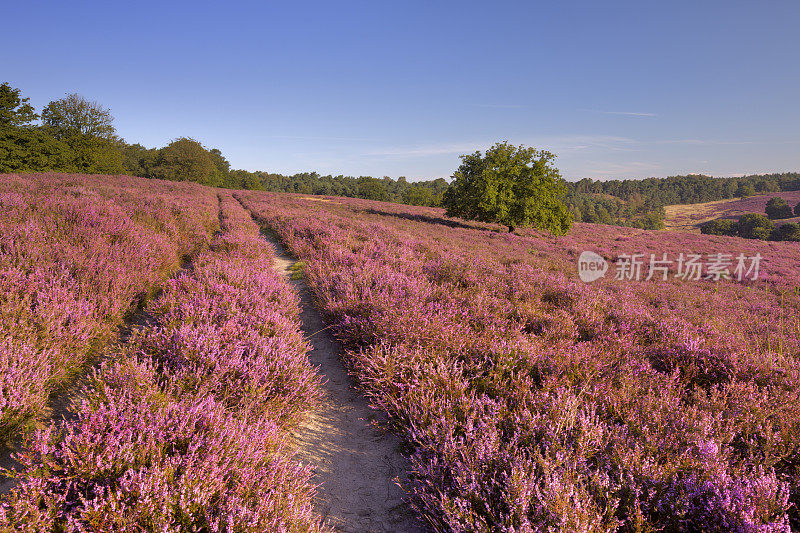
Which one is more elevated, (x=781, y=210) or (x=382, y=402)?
(x=781, y=210)

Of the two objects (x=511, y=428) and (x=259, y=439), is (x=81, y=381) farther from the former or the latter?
(x=511, y=428)

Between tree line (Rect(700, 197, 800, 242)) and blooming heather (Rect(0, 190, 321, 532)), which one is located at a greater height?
tree line (Rect(700, 197, 800, 242))

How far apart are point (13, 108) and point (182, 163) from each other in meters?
26.0

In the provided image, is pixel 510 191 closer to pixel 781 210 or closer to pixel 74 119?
pixel 74 119

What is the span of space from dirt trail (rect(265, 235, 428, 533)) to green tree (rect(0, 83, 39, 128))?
50.6 metres

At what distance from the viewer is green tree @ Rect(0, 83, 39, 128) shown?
3164cm

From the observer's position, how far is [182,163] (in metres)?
58.2

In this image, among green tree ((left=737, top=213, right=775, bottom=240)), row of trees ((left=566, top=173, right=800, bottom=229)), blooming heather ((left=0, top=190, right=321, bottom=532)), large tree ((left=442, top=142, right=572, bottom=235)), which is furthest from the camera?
row of trees ((left=566, top=173, right=800, bottom=229))

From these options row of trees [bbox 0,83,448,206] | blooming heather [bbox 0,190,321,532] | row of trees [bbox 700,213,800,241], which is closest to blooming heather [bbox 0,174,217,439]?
blooming heather [bbox 0,190,321,532]

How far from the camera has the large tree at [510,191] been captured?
22375mm

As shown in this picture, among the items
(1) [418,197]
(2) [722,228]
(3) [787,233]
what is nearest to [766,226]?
(2) [722,228]

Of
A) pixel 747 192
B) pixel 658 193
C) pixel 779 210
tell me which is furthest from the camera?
pixel 658 193

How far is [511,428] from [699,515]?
1113 millimetres

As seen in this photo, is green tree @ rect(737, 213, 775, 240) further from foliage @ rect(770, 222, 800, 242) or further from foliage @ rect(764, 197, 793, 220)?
foliage @ rect(764, 197, 793, 220)
